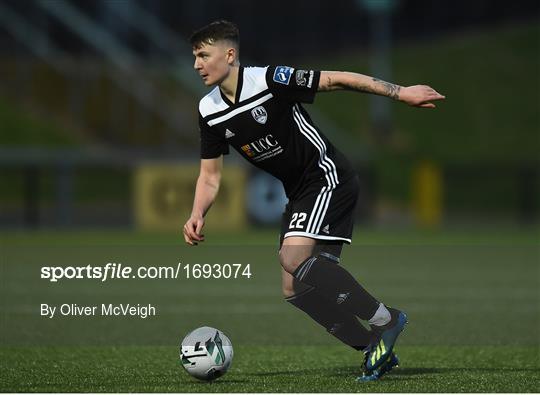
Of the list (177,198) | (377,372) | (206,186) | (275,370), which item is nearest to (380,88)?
(206,186)

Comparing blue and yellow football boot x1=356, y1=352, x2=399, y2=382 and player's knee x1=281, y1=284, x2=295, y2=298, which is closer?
blue and yellow football boot x1=356, y1=352, x2=399, y2=382

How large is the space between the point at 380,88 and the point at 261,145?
2.63 feet

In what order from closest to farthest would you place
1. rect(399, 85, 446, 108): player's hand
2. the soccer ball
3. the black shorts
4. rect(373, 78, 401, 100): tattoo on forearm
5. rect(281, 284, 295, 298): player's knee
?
rect(399, 85, 446, 108): player's hand
rect(373, 78, 401, 100): tattoo on forearm
the soccer ball
the black shorts
rect(281, 284, 295, 298): player's knee

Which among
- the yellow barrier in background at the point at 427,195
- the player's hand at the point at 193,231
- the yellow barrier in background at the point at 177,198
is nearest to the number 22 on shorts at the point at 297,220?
the player's hand at the point at 193,231

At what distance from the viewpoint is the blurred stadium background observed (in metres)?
23.5

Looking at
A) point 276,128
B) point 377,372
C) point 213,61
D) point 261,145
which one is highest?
point 213,61

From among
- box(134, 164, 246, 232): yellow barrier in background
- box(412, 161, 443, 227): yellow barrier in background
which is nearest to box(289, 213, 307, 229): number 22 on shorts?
box(134, 164, 246, 232): yellow barrier in background

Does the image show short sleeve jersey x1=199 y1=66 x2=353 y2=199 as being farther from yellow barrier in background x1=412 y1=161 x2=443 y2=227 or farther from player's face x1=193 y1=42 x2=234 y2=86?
yellow barrier in background x1=412 y1=161 x2=443 y2=227

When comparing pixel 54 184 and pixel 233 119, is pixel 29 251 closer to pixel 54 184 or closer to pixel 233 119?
pixel 54 184

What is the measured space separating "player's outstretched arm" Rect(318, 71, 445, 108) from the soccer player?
0.4 inches

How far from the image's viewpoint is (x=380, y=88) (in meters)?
6.56

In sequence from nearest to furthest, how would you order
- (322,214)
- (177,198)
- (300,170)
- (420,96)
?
(420,96) → (322,214) → (300,170) → (177,198)

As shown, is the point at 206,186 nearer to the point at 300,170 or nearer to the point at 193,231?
the point at 193,231

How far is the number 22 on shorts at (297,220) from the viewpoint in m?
6.90
